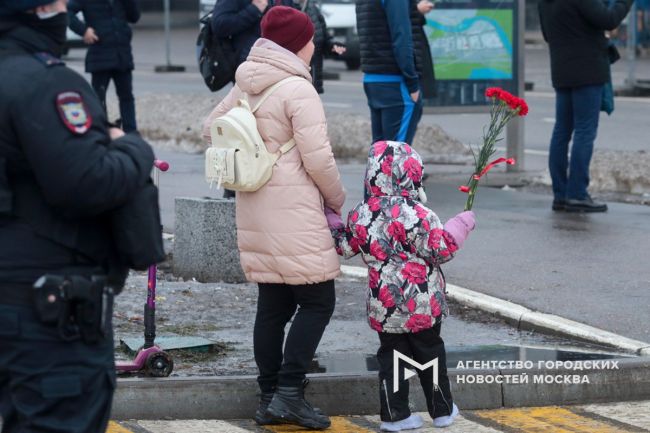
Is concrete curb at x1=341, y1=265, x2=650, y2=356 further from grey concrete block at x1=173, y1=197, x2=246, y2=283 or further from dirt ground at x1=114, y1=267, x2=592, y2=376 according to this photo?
grey concrete block at x1=173, y1=197, x2=246, y2=283

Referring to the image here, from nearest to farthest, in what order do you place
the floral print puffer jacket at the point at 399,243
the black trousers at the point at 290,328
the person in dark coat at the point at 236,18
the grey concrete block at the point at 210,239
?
the floral print puffer jacket at the point at 399,243 → the black trousers at the point at 290,328 → the grey concrete block at the point at 210,239 → the person in dark coat at the point at 236,18

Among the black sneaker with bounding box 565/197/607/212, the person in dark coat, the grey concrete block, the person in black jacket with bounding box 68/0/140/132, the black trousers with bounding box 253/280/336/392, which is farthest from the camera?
the person in black jacket with bounding box 68/0/140/132

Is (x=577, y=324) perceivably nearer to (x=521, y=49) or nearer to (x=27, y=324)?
(x=27, y=324)

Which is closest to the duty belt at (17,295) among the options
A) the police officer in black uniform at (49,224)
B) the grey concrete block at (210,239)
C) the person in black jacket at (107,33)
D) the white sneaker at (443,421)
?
the police officer in black uniform at (49,224)

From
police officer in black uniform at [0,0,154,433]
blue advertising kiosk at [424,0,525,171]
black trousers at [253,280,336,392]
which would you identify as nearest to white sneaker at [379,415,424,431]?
black trousers at [253,280,336,392]

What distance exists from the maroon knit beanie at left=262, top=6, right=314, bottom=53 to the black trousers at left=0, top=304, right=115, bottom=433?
Answer: 240cm

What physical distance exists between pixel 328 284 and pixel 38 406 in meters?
2.29

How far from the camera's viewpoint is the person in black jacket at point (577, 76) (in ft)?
32.0

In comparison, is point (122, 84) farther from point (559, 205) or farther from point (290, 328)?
point (290, 328)

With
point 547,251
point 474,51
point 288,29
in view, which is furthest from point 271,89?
point 474,51

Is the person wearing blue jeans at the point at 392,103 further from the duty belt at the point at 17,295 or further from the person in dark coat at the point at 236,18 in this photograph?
the duty belt at the point at 17,295

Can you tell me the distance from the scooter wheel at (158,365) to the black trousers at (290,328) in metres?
0.41

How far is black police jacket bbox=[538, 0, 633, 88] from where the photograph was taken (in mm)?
9789

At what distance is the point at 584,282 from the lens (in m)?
7.63
